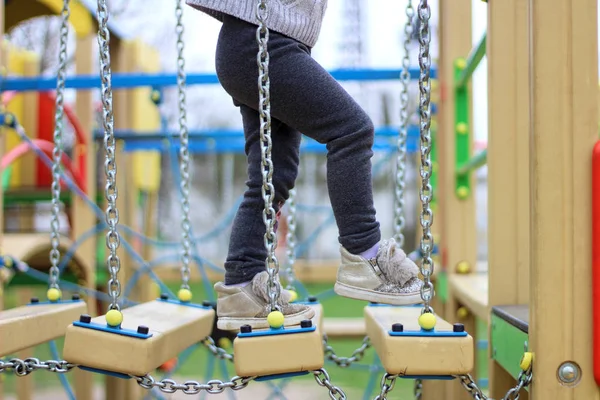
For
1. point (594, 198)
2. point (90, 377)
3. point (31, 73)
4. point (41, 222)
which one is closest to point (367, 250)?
point (594, 198)

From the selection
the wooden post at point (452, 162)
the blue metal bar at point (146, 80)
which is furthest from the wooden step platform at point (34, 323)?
the wooden post at point (452, 162)

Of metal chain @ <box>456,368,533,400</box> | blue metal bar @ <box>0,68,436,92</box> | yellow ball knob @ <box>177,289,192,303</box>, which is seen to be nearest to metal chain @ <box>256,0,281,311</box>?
metal chain @ <box>456,368,533,400</box>

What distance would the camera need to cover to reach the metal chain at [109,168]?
126cm

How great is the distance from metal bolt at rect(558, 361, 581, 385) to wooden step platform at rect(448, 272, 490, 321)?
1.80ft

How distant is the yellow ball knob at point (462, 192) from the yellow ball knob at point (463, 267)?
27 cm

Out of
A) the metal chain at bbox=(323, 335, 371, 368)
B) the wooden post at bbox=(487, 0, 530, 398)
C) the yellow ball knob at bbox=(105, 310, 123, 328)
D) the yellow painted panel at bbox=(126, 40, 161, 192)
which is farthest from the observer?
the yellow painted panel at bbox=(126, 40, 161, 192)

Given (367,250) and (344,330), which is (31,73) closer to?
(344,330)

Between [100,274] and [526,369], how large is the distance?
9.71 ft

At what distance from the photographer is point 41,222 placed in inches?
328

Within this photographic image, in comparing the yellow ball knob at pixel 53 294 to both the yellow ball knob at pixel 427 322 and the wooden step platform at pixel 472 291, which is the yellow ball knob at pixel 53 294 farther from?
the wooden step platform at pixel 472 291

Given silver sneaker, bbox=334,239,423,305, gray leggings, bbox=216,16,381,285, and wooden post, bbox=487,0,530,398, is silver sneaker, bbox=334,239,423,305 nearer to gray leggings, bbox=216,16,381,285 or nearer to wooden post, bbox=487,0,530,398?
gray leggings, bbox=216,16,381,285

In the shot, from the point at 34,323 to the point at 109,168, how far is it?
48 cm

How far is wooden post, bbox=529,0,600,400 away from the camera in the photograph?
4.14 feet

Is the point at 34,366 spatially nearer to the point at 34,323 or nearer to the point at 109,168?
the point at 34,323
